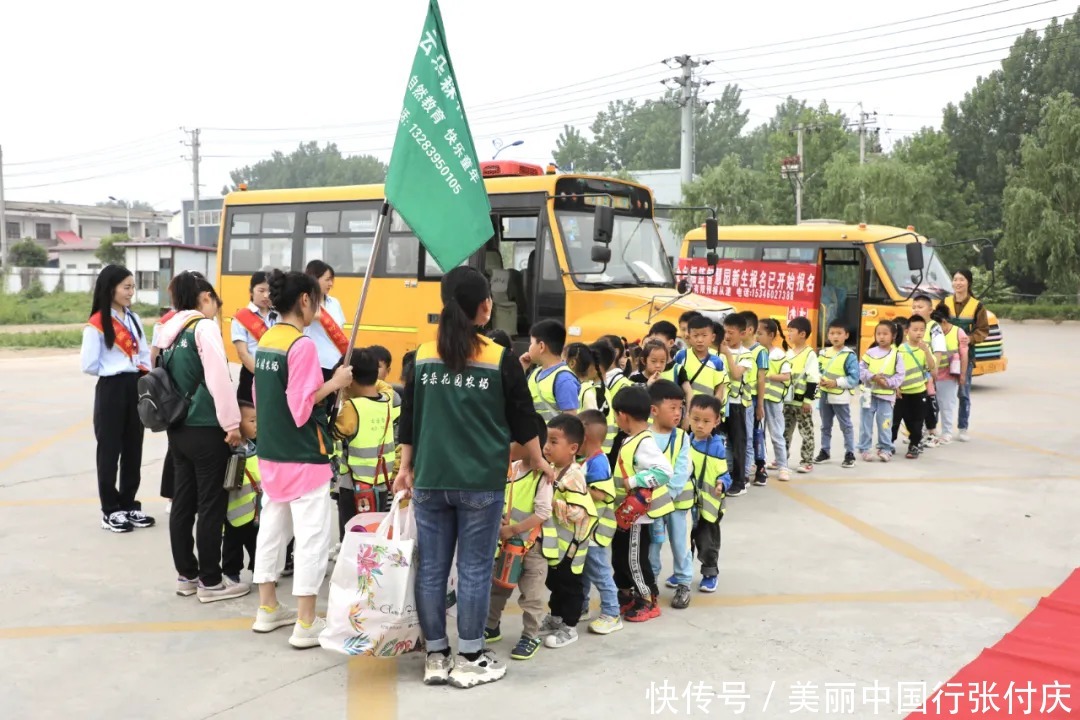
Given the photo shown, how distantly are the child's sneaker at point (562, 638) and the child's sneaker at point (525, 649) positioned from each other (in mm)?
95

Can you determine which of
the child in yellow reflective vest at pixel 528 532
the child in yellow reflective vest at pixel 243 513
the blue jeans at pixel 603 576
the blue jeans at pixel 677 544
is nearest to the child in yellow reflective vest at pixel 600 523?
the blue jeans at pixel 603 576

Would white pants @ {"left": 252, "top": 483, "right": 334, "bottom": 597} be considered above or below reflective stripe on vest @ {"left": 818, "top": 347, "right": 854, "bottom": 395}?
below

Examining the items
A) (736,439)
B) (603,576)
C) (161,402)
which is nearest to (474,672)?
(603,576)

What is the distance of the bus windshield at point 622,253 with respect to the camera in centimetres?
1114

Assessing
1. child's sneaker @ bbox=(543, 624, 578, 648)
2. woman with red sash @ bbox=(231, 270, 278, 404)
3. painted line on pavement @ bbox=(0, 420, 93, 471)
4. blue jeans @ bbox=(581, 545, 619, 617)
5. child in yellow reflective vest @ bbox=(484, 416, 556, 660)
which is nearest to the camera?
child in yellow reflective vest @ bbox=(484, 416, 556, 660)

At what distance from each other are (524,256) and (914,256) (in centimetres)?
625

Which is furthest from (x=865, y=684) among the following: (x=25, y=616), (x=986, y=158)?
(x=986, y=158)

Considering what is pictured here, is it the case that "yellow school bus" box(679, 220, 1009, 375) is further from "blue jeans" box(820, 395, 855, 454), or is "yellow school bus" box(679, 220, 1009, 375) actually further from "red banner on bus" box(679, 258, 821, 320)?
"blue jeans" box(820, 395, 855, 454)

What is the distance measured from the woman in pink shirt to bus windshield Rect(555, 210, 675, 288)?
6565 millimetres

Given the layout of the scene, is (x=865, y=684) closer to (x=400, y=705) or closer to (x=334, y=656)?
(x=400, y=705)

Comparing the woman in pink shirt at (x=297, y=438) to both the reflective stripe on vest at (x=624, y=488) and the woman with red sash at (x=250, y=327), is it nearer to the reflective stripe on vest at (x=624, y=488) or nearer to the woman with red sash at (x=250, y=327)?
the reflective stripe on vest at (x=624, y=488)

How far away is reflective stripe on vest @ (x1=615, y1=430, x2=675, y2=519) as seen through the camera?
5.00 meters

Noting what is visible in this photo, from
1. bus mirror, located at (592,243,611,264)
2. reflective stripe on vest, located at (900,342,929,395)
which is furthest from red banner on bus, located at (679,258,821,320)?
reflective stripe on vest, located at (900,342,929,395)

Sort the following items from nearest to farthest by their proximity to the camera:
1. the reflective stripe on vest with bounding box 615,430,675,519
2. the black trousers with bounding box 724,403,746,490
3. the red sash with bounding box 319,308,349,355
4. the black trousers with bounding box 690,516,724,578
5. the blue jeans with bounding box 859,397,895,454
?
the reflective stripe on vest with bounding box 615,430,675,519 → the black trousers with bounding box 690,516,724,578 → the red sash with bounding box 319,308,349,355 → the black trousers with bounding box 724,403,746,490 → the blue jeans with bounding box 859,397,895,454
